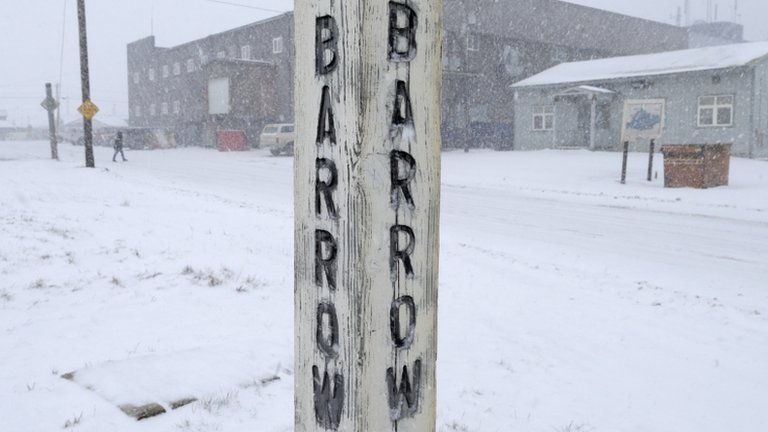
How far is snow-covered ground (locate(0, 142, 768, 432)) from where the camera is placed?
317 centimetres

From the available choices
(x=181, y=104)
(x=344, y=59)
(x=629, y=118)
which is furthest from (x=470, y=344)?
(x=181, y=104)

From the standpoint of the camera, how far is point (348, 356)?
1.46 meters

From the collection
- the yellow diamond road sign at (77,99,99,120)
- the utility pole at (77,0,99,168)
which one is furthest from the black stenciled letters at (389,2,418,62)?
the yellow diamond road sign at (77,99,99,120)

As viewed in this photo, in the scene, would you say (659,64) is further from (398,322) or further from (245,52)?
(245,52)

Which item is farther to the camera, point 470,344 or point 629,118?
point 629,118

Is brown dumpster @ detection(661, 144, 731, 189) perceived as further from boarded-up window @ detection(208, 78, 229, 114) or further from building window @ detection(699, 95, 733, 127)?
boarded-up window @ detection(208, 78, 229, 114)

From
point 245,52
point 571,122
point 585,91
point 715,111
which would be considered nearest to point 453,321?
point 715,111

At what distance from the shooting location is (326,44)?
1.44 m

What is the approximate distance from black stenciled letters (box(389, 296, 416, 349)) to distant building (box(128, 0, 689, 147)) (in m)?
32.5

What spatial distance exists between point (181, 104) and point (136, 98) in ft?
38.9

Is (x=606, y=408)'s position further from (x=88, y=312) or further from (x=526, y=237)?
(x=526, y=237)

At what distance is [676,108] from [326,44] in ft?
93.9

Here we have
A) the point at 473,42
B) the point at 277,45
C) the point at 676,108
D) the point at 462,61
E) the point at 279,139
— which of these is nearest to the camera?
the point at 676,108

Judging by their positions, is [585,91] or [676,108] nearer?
[676,108]
